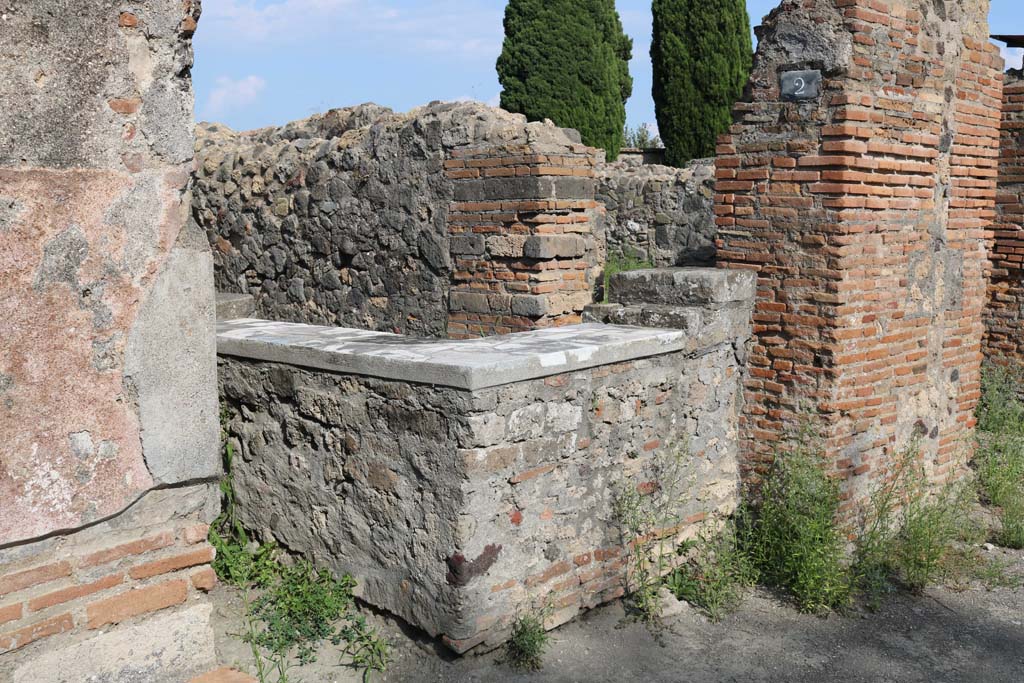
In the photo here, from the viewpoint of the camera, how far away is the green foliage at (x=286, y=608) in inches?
146

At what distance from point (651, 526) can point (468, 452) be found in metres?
1.20

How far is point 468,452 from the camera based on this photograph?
136 inches

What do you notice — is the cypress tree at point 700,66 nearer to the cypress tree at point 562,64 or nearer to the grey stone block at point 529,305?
the cypress tree at point 562,64

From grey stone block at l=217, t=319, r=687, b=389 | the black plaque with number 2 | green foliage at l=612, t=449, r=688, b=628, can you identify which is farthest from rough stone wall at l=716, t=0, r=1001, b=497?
grey stone block at l=217, t=319, r=687, b=389

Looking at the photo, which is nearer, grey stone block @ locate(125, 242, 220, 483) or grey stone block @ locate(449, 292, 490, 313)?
grey stone block @ locate(125, 242, 220, 483)

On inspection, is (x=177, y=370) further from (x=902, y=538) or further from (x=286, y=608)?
(x=902, y=538)

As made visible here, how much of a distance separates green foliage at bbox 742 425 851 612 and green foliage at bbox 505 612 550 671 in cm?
125

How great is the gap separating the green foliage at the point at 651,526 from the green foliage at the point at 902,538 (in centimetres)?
90

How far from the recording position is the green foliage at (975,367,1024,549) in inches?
200

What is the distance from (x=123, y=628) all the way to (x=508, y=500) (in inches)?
59.8

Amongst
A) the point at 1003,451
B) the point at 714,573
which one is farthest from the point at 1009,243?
the point at 714,573

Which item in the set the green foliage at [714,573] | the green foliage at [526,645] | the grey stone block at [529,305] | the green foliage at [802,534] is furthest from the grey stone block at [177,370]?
the grey stone block at [529,305]

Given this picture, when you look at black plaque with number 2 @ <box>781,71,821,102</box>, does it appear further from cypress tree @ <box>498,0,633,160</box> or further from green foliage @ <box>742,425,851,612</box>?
cypress tree @ <box>498,0,633,160</box>

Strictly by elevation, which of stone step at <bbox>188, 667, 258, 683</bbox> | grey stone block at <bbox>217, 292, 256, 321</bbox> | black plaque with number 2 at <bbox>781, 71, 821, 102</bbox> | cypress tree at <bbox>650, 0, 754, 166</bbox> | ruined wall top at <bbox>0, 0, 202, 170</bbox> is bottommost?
stone step at <bbox>188, 667, 258, 683</bbox>
